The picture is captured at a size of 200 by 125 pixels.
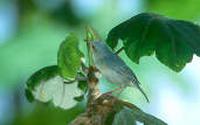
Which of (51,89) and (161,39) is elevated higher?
(161,39)

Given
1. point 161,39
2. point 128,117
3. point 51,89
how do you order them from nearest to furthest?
point 128,117 → point 161,39 → point 51,89

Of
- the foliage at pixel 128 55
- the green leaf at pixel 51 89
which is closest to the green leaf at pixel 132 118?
the foliage at pixel 128 55

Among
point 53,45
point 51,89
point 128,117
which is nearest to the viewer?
point 128,117

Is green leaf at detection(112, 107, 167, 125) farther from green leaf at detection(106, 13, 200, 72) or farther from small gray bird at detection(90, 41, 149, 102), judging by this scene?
green leaf at detection(106, 13, 200, 72)

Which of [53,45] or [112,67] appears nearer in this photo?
[112,67]

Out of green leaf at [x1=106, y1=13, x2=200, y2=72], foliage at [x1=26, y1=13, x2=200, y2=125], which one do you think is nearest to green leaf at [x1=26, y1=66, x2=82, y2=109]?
foliage at [x1=26, y1=13, x2=200, y2=125]

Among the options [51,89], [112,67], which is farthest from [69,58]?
[51,89]

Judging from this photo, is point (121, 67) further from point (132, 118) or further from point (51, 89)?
point (51, 89)

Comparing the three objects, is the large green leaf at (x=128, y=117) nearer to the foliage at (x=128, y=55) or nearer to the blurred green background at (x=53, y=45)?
the foliage at (x=128, y=55)
